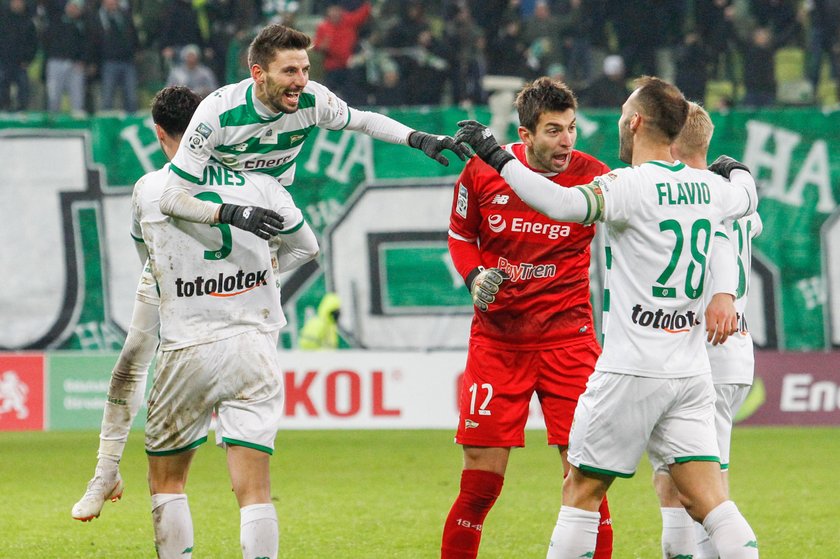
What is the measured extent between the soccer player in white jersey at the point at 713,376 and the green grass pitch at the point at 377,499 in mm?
1422

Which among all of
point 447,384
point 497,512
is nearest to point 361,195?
point 447,384

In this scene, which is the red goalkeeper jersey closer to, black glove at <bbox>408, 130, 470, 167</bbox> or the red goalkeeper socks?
black glove at <bbox>408, 130, 470, 167</bbox>

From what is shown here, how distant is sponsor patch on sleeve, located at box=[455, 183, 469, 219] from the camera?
6.21m

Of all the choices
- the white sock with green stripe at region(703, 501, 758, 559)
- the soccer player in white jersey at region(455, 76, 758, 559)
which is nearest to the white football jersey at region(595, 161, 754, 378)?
the soccer player in white jersey at region(455, 76, 758, 559)

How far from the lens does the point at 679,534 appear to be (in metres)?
6.06

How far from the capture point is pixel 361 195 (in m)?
16.4

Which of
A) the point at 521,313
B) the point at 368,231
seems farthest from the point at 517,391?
the point at 368,231

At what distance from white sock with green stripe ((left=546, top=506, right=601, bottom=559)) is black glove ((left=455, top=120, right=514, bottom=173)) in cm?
136

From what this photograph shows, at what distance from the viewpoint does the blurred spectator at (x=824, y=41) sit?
59.3 feet

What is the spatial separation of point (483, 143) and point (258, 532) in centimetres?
174

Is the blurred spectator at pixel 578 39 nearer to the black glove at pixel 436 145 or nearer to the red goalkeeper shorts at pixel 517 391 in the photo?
the red goalkeeper shorts at pixel 517 391

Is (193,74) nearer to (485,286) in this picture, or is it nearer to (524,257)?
(524,257)

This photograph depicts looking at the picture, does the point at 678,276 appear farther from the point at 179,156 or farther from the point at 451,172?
the point at 451,172

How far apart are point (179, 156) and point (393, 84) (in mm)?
12406
